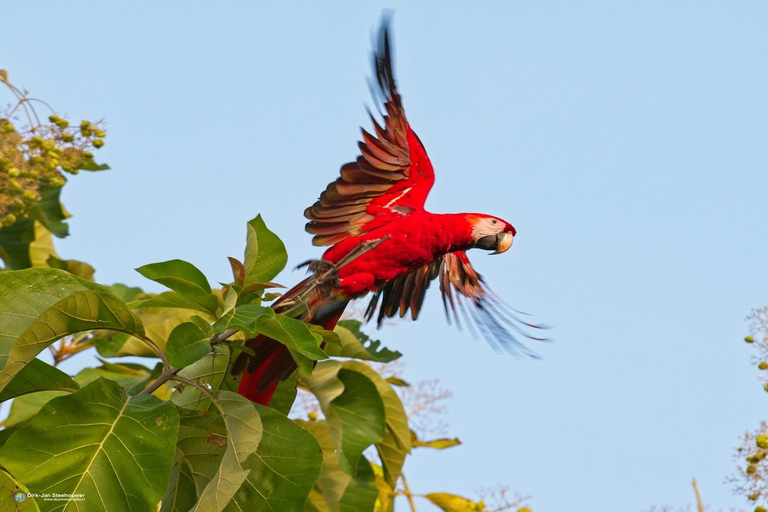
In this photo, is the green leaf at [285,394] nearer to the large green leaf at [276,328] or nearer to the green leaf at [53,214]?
the large green leaf at [276,328]

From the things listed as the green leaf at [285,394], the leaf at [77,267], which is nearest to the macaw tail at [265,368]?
the green leaf at [285,394]

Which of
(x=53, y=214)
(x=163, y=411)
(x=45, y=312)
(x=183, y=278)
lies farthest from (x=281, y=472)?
(x=53, y=214)

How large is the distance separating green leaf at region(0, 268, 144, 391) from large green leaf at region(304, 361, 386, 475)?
838 millimetres

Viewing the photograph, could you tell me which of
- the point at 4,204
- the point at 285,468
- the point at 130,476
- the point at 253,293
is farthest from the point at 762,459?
the point at 4,204

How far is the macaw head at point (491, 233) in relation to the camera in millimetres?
3131

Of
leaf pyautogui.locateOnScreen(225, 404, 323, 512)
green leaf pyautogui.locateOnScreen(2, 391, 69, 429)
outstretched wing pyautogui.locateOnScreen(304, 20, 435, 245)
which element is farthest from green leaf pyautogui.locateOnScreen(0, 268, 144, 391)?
outstretched wing pyautogui.locateOnScreen(304, 20, 435, 245)

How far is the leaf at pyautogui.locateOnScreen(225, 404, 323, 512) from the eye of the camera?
1.92 metres

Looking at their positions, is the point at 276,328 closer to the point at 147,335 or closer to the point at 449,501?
the point at 147,335

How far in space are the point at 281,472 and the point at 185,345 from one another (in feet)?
1.17

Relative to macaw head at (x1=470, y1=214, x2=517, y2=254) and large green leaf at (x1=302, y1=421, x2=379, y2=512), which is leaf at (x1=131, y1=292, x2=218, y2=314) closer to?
large green leaf at (x1=302, y1=421, x2=379, y2=512)

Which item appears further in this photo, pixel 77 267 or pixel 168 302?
pixel 77 267

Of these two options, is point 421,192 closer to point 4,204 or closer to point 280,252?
point 280,252

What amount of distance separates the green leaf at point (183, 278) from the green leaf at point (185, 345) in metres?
0.10

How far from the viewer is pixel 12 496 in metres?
1.73
